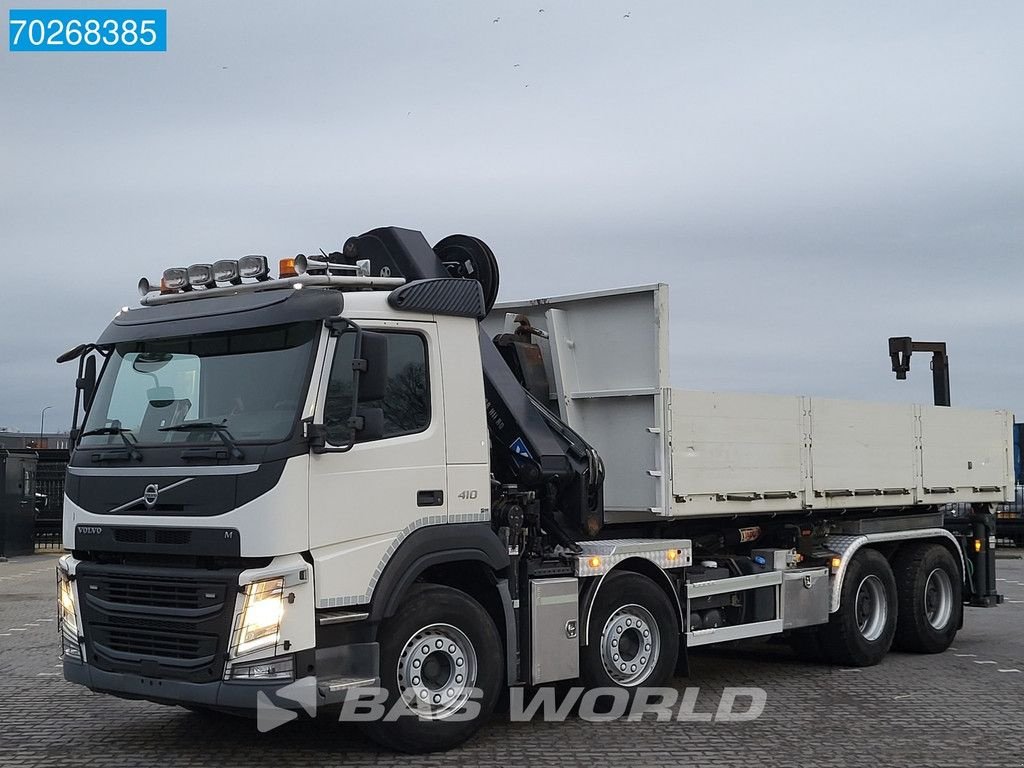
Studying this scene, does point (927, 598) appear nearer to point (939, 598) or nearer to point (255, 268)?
point (939, 598)

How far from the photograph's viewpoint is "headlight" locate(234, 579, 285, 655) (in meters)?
7.06

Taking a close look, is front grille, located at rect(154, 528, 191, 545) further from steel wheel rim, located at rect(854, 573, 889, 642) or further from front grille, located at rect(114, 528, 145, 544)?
steel wheel rim, located at rect(854, 573, 889, 642)

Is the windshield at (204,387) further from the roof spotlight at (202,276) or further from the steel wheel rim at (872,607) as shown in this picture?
the steel wheel rim at (872,607)

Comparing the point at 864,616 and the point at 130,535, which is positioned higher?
the point at 130,535

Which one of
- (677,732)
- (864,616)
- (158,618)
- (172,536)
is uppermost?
(172,536)

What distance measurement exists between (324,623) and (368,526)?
66cm

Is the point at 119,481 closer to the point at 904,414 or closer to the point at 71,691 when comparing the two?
the point at 71,691

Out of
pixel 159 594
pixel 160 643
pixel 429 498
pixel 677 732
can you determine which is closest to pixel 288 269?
pixel 429 498

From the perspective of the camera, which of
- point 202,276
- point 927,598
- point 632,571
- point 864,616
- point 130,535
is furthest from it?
point 927,598

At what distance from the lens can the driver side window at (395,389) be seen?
24.3 feet

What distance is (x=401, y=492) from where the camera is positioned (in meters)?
7.76

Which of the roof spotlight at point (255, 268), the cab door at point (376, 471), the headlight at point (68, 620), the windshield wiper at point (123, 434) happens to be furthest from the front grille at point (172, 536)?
the roof spotlight at point (255, 268)

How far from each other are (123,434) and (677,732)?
166 inches

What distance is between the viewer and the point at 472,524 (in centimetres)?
817
